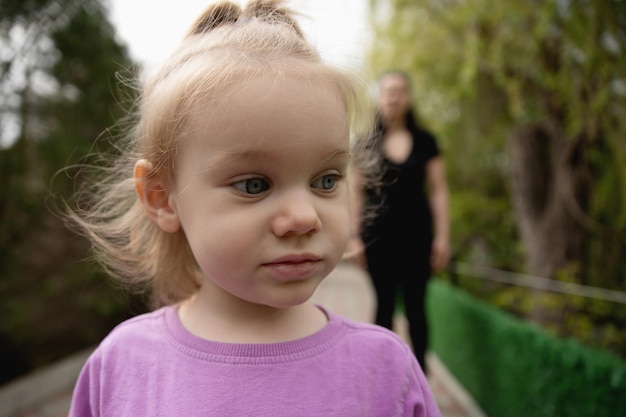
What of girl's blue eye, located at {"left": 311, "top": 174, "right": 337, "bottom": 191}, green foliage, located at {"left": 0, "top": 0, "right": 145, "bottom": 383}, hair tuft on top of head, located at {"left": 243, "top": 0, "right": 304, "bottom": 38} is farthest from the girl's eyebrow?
green foliage, located at {"left": 0, "top": 0, "right": 145, "bottom": 383}

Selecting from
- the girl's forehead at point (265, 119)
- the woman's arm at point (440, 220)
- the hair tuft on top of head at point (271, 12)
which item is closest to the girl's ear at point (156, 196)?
the girl's forehead at point (265, 119)

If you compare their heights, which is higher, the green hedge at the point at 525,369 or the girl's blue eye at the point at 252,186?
the girl's blue eye at the point at 252,186

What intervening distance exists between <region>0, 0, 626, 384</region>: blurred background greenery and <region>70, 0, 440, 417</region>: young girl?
86.9 inches

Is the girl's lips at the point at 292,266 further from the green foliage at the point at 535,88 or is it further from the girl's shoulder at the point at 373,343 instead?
the green foliage at the point at 535,88

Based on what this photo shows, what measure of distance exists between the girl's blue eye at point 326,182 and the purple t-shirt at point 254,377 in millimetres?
323

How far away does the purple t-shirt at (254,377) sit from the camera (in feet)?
3.42

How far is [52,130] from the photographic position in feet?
14.8

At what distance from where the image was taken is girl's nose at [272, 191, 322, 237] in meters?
1.01

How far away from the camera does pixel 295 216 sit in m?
1.01

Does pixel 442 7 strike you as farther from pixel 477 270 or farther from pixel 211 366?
pixel 211 366

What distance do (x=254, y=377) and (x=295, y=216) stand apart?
340 mm

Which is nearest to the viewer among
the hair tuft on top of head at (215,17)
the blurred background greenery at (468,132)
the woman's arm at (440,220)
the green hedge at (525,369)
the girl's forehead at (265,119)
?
Answer: the girl's forehead at (265,119)

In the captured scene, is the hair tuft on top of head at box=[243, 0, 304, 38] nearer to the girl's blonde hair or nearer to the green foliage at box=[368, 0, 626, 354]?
the girl's blonde hair

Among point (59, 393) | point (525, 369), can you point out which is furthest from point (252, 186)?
point (59, 393)
